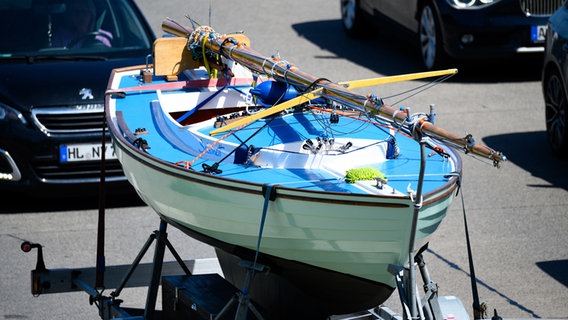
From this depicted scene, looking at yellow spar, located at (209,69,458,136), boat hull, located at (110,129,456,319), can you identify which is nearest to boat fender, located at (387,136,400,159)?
yellow spar, located at (209,69,458,136)

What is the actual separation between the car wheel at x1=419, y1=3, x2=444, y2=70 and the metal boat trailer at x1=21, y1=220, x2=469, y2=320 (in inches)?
265

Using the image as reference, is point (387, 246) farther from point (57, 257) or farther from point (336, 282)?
point (57, 257)

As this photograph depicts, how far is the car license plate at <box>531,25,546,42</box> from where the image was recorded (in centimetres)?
1270

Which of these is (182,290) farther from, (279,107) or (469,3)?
(469,3)

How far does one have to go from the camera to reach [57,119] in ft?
30.3

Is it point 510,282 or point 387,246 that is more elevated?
point 387,246

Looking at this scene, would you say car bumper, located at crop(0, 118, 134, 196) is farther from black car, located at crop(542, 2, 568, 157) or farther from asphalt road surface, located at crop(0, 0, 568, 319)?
black car, located at crop(542, 2, 568, 157)

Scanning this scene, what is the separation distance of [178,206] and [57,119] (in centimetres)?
328

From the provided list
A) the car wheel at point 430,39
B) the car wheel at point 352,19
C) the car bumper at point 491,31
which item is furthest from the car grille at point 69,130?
the car wheel at point 352,19

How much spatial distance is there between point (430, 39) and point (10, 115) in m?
6.08

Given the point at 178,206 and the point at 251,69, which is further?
the point at 251,69

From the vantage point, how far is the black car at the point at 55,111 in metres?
9.16

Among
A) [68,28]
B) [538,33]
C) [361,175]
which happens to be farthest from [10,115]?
[538,33]

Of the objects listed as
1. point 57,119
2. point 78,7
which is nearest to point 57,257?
point 57,119
